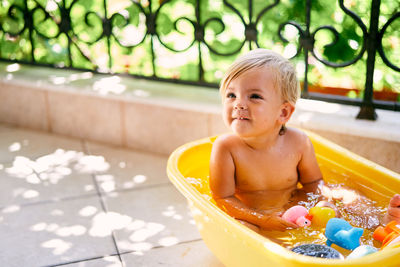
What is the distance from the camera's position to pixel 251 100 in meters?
1.70

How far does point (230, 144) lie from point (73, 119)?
53.4 inches

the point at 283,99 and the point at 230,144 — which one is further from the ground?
the point at 283,99

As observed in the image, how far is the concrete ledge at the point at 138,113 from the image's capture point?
→ 2.18 metres

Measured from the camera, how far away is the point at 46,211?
2139 mm

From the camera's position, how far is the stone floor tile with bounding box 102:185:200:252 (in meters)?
1.93

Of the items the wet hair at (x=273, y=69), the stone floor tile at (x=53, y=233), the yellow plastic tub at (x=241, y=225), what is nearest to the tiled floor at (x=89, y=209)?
the stone floor tile at (x=53, y=233)

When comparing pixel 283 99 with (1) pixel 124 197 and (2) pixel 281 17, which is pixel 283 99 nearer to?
(1) pixel 124 197

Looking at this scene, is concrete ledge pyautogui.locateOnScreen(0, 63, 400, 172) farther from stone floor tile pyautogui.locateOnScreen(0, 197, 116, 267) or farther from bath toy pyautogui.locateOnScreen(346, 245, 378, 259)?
bath toy pyautogui.locateOnScreen(346, 245, 378, 259)

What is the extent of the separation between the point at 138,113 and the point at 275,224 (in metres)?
1.22

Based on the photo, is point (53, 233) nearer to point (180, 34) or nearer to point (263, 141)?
point (263, 141)

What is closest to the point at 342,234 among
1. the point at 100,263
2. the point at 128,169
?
the point at 100,263

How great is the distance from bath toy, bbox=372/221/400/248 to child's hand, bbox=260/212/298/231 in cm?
25

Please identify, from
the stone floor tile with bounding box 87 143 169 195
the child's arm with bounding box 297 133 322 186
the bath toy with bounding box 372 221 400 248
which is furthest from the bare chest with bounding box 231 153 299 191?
the stone floor tile with bounding box 87 143 169 195

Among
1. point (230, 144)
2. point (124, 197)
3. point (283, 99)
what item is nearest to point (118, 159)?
point (124, 197)
